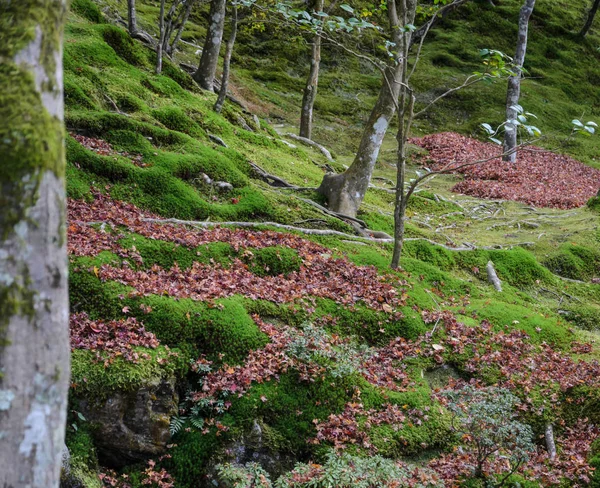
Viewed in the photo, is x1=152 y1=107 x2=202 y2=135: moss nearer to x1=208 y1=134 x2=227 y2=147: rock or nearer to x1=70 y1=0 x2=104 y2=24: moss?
x1=208 y1=134 x2=227 y2=147: rock

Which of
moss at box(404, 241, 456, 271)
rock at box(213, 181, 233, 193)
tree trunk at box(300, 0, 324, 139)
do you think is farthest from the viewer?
tree trunk at box(300, 0, 324, 139)

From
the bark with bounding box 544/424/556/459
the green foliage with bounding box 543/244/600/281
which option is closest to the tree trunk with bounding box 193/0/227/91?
the green foliage with bounding box 543/244/600/281

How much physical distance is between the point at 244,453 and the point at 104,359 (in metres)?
2.03

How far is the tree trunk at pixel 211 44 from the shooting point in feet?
58.4

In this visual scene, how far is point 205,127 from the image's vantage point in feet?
52.2

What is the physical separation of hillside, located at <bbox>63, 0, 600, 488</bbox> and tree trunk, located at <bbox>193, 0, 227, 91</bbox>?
8.49ft

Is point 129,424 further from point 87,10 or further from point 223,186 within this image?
point 87,10

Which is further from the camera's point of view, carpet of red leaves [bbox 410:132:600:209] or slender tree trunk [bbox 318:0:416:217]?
carpet of red leaves [bbox 410:132:600:209]

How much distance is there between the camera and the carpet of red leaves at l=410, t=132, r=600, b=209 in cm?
2216

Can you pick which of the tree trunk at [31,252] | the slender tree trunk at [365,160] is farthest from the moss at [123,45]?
the tree trunk at [31,252]

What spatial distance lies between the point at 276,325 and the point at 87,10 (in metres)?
17.1

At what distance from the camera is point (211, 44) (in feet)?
61.4

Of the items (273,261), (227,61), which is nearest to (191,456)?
(273,261)

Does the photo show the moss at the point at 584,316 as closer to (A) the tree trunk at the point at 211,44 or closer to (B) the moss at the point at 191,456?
(B) the moss at the point at 191,456
